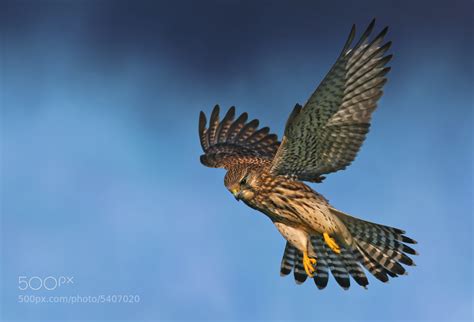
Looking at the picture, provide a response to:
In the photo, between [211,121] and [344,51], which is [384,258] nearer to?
[344,51]

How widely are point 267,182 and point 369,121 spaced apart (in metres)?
1.14

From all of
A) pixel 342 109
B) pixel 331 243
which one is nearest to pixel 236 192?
pixel 331 243

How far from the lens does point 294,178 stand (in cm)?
773

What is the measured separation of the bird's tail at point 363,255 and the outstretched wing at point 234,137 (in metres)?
1.64

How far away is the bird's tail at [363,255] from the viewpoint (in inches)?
312

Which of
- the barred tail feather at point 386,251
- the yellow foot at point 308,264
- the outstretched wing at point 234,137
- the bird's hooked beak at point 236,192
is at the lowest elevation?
the barred tail feather at point 386,251

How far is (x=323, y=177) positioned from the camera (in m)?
7.82

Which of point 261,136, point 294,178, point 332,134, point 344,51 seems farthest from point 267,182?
point 261,136

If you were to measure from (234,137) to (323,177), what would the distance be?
2164 millimetres

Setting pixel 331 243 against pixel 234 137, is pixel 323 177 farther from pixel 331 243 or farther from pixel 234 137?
pixel 234 137

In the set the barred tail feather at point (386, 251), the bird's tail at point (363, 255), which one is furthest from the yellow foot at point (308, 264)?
the barred tail feather at point (386, 251)

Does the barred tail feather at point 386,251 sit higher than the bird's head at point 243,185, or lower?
lower

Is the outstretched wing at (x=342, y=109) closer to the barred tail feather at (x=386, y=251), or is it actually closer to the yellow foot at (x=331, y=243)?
the yellow foot at (x=331, y=243)

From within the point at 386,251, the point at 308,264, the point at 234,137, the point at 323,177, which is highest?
the point at 234,137
